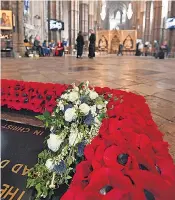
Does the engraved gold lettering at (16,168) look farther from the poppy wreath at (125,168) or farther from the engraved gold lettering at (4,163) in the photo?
the poppy wreath at (125,168)

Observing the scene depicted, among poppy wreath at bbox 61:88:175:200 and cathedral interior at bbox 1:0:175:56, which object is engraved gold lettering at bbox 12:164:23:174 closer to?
poppy wreath at bbox 61:88:175:200

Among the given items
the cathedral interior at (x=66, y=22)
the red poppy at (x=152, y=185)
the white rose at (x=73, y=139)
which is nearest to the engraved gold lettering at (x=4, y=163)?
the white rose at (x=73, y=139)

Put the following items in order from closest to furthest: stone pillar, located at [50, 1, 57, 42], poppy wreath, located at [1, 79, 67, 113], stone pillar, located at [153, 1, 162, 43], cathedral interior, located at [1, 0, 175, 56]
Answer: poppy wreath, located at [1, 79, 67, 113]
cathedral interior, located at [1, 0, 175, 56]
stone pillar, located at [50, 1, 57, 42]
stone pillar, located at [153, 1, 162, 43]

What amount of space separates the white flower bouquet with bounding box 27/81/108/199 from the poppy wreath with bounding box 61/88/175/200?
0.20 metres

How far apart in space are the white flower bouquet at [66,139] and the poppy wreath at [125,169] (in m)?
0.20

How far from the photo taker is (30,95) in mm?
3039

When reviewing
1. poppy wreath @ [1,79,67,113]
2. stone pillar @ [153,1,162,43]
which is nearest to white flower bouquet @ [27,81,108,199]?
poppy wreath @ [1,79,67,113]

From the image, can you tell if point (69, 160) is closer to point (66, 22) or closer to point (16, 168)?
point (16, 168)

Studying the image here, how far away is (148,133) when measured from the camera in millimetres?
1256

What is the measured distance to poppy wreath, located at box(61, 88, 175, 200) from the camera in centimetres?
79

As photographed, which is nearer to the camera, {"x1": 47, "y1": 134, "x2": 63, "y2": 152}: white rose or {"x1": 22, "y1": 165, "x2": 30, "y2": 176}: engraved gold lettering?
{"x1": 47, "y1": 134, "x2": 63, "y2": 152}: white rose

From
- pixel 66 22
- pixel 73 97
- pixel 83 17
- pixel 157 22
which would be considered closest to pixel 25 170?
pixel 73 97

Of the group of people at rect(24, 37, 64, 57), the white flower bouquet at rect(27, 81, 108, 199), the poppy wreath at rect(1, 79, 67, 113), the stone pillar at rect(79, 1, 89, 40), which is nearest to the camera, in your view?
the white flower bouquet at rect(27, 81, 108, 199)

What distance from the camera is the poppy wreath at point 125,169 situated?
0.79m
